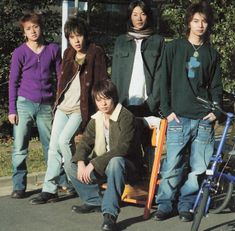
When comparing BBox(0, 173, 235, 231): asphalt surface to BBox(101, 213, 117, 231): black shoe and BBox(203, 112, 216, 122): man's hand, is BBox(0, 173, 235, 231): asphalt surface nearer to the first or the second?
BBox(101, 213, 117, 231): black shoe

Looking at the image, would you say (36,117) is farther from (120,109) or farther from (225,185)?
(225,185)

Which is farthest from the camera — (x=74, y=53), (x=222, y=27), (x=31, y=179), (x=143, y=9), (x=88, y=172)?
(x=222, y=27)

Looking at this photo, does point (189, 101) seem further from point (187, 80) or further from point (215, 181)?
point (215, 181)

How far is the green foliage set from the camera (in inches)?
355

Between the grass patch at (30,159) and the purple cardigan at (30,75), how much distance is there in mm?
1314

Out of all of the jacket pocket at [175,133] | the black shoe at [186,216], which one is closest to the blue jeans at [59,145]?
the jacket pocket at [175,133]

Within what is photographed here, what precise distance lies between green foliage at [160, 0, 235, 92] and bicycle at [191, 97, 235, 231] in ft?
13.4

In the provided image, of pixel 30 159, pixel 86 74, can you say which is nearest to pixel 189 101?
pixel 86 74

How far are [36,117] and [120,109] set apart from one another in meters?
1.06

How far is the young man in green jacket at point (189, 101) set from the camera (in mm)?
5133

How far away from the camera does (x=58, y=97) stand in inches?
223

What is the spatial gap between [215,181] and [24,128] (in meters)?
2.05

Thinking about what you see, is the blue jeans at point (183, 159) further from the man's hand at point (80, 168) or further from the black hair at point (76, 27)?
the black hair at point (76, 27)

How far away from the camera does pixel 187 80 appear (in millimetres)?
5137
